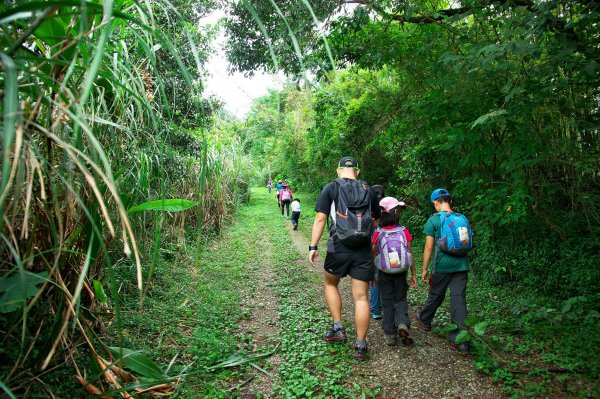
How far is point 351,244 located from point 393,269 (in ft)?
1.86

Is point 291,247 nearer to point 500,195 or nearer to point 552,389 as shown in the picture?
point 500,195

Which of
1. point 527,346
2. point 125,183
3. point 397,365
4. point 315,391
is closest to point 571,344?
point 527,346

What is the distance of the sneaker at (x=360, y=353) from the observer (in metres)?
3.21

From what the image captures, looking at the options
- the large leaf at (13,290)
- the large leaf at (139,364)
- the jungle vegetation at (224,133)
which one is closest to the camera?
the jungle vegetation at (224,133)

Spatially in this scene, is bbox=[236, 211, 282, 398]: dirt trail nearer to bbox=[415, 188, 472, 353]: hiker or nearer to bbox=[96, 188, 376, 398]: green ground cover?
bbox=[96, 188, 376, 398]: green ground cover

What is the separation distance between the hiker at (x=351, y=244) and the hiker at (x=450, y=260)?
2.25 feet

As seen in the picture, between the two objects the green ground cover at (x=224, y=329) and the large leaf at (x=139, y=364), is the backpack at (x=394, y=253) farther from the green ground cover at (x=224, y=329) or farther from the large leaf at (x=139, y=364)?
the large leaf at (x=139, y=364)

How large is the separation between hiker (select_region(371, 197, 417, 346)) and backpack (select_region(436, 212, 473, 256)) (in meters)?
0.35

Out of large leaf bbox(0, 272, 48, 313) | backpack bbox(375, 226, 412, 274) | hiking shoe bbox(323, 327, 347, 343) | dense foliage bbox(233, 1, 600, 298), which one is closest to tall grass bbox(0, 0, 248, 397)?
large leaf bbox(0, 272, 48, 313)

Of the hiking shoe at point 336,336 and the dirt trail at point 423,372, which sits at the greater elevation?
the hiking shoe at point 336,336

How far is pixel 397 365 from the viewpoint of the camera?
3145 millimetres

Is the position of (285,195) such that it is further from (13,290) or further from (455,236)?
(13,290)

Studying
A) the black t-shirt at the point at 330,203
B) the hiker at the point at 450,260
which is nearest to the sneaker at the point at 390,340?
the hiker at the point at 450,260

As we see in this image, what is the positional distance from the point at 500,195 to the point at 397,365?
2.61m
